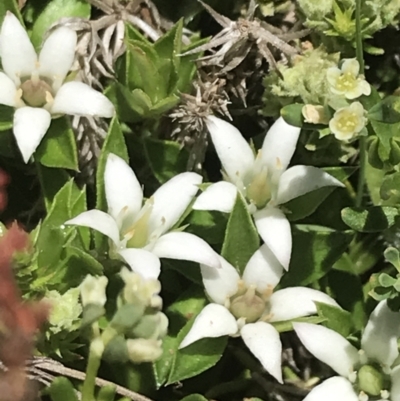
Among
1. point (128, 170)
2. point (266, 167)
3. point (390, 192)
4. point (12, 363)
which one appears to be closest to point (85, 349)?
point (12, 363)

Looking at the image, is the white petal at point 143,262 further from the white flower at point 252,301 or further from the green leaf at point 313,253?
the green leaf at point 313,253

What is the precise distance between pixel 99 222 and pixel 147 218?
10 cm

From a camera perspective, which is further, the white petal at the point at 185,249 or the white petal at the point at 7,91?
the white petal at the point at 7,91

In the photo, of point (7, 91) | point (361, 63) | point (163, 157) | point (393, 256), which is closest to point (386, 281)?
point (393, 256)

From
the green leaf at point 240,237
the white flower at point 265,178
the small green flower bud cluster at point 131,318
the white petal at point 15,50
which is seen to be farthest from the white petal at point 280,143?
the white petal at point 15,50

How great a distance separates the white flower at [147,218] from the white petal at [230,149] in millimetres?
64

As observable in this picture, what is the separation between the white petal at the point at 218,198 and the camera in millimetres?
1236

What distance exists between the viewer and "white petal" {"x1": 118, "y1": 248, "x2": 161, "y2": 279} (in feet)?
3.73

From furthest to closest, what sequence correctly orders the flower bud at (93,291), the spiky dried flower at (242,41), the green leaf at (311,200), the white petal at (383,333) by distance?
the spiky dried flower at (242,41)
the green leaf at (311,200)
the white petal at (383,333)
the flower bud at (93,291)

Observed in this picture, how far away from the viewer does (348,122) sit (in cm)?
114

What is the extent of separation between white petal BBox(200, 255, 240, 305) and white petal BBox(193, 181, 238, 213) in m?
0.08

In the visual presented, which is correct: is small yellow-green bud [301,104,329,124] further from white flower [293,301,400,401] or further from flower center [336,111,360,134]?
white flower [293,301,400,401]

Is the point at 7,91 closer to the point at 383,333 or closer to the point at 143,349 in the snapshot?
the point at 143,349

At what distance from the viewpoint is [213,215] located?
134 cm
